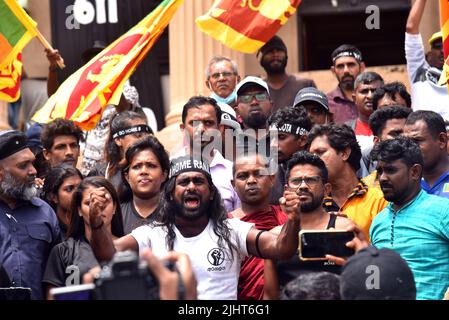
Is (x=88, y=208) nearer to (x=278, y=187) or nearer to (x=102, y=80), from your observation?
(x=278, y=187)

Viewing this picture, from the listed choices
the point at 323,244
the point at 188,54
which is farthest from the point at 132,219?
the point at 188,54

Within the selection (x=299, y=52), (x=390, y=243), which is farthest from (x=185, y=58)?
(x=390, y=243)

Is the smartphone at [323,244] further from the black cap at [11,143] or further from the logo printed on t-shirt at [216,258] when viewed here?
the black cap at [11,143]

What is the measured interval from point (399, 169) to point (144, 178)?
84.7 inches

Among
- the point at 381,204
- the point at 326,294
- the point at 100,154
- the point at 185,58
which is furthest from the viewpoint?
the point at 185,58

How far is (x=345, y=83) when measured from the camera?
13.5 metres

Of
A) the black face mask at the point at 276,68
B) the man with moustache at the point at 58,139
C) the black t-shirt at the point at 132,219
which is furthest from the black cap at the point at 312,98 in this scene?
the black t-shirt at the point at 132,219

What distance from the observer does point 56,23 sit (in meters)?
18.3

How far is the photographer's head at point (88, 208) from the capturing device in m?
10.2

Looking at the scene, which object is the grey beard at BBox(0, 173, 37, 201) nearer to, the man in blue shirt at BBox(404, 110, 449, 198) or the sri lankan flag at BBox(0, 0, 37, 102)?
the sri lankan flag at BBox(0, 0, 37, 102)

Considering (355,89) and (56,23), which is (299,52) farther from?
(355,89)

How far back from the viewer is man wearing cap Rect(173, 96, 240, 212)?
11.2 m

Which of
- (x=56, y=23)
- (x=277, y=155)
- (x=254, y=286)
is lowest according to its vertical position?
(x=254, y=286)

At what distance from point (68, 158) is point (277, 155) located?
2113mm
